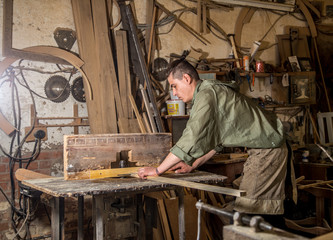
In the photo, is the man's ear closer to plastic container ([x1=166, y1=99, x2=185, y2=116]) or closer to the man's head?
the man's head

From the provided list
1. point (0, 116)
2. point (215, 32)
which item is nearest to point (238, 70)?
point (215, 32)

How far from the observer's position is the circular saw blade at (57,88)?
12.5 feet

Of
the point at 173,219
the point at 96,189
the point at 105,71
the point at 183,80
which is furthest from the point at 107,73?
the point at 96,189

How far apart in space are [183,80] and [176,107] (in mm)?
1386

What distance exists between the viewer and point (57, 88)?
3842 millimetres

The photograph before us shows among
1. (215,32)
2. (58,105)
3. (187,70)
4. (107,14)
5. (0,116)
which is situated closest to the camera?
(187,70)

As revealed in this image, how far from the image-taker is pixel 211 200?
13.4ft

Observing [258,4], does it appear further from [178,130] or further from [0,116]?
[0,116]

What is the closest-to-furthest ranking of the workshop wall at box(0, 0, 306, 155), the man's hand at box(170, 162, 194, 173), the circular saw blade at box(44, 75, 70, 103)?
the man's hand at box(170, 162, 194, 173), the workshop wall at box(0, 0, 306, 155), the circular saw blade at box(44, 75, 70, 103)

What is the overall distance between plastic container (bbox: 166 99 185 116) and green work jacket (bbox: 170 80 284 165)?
163 cm

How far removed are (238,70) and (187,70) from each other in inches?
81.2

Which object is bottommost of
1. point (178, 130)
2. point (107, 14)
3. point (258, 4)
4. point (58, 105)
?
point (178, 130)

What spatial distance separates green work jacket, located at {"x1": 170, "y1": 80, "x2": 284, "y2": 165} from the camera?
93.9 inches

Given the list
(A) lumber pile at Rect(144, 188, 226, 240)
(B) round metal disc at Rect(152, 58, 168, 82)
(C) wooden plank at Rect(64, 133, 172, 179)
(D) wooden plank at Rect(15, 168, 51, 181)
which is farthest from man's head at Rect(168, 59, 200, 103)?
(B) round metal disc at Rect(152, 58, 168, 82)
